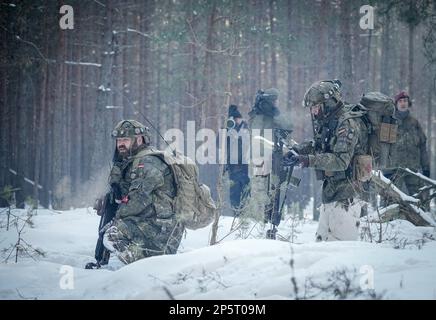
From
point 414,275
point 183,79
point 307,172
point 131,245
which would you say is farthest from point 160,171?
point 307,172

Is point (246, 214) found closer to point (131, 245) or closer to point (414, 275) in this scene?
point (131, 245)

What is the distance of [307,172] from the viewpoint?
1922 cm

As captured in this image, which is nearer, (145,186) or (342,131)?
(342,131)

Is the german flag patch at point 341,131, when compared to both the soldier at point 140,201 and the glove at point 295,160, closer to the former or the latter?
the glove at point 295,160

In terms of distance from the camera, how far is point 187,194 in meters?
6.82

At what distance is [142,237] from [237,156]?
13.7 feet

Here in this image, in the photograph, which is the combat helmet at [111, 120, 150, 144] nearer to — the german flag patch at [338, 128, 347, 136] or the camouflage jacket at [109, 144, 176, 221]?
the camouflage jacket at [109, 144, 176, 221]

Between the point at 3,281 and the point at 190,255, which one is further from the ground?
the point at 190,255

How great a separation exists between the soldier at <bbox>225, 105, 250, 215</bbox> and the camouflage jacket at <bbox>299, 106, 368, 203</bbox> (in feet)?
13.0

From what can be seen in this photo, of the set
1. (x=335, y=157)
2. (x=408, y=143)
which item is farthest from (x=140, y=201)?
(x=408, y=143)

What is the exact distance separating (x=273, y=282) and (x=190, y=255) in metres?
1.06

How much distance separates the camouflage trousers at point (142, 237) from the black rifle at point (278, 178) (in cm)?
123

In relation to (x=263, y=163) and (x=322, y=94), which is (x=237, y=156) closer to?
(x=263, y=163)

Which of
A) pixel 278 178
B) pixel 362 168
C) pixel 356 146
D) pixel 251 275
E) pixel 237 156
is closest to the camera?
pixel 251 275
